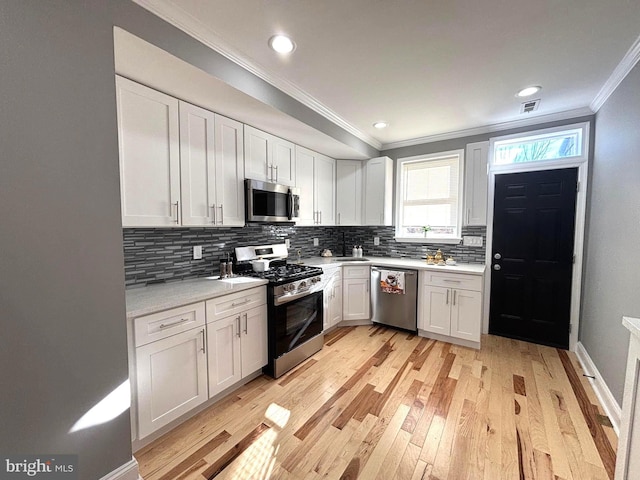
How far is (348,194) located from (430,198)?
1.18 metres

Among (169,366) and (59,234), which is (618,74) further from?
(169,366)

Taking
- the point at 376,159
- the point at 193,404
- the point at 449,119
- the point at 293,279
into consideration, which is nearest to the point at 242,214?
the point at 293,279

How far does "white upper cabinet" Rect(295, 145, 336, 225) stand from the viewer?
3256 millimetres

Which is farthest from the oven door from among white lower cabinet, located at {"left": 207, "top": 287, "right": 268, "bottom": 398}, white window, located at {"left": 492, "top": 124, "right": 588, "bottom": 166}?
white window, located at {"left": 492, "top": 124, "right": 588, "bottom": 166}

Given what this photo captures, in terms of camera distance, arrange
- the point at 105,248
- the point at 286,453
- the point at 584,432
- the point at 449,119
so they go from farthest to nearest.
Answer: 1. the point at 449,119
2. the point at 584,432
3. the point at 286,453
4. the point at 105,248

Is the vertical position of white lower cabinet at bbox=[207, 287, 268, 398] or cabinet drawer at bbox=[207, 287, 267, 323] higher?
cabinet drawer at bbox=[207, 287, 267, 323]

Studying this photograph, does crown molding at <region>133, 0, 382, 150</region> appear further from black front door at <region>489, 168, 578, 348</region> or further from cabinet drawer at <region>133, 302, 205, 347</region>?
black front door at <region>489, 168, 578, 348</region>

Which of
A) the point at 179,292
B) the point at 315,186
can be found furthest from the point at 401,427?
the point at 315,186

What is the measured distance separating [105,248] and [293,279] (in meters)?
1.50

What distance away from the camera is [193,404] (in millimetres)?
1857

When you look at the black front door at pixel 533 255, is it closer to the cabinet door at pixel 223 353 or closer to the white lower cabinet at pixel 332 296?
the white lower cabinet at pixel 332 296

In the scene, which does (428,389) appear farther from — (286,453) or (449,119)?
(449,119)

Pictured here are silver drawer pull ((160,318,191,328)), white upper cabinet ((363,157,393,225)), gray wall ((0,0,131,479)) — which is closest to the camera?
gray wall ((0,0,131,479))

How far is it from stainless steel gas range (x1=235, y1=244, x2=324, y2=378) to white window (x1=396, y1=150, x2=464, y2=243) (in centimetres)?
184
